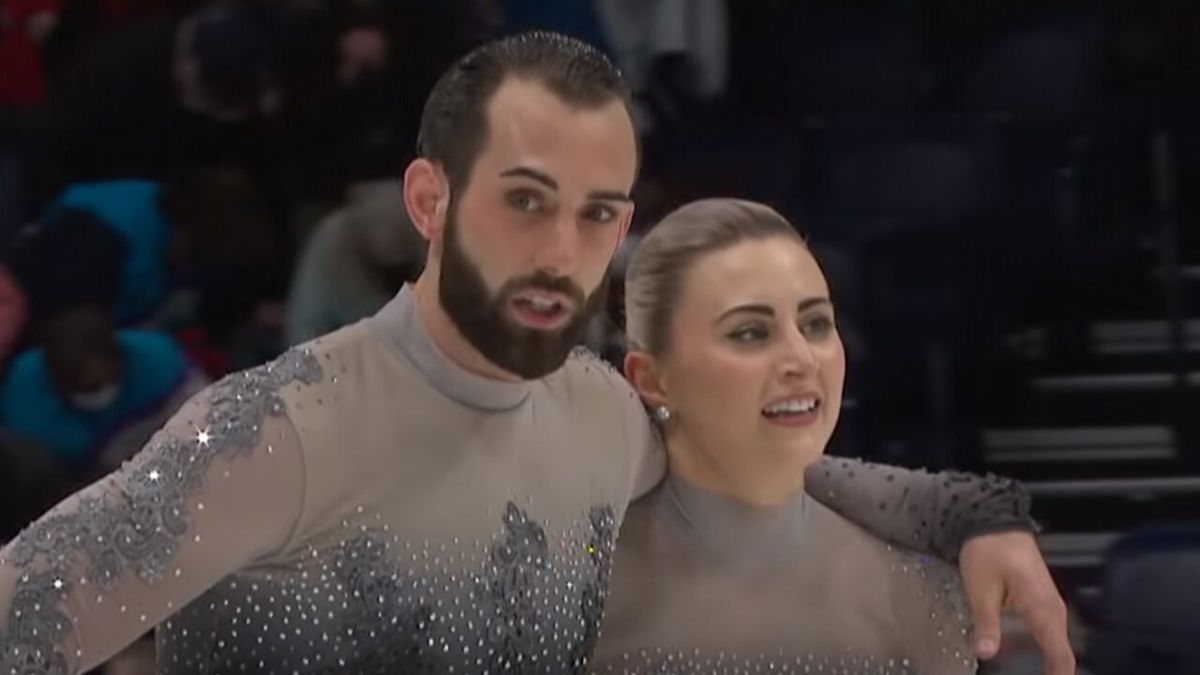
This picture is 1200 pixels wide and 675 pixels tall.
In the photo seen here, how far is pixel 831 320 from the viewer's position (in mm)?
2223

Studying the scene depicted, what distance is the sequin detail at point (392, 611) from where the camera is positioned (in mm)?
1850

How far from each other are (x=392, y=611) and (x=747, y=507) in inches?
18.0

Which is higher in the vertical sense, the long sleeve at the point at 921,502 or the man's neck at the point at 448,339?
the man's neck at the point at 448,339

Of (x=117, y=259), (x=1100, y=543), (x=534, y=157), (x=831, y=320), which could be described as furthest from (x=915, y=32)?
(x=534, y=157)

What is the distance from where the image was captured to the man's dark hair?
1.89m

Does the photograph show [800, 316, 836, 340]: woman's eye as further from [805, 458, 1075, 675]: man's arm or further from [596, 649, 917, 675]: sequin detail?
[596, 649, 917, 675]: sequin detail

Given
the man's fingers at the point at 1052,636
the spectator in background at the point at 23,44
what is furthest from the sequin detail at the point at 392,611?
the spectator in background at the point at 23,44

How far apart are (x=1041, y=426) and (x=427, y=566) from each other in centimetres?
294

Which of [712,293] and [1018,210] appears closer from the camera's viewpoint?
[712,293]

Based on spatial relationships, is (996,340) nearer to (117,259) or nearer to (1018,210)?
(1018,210)

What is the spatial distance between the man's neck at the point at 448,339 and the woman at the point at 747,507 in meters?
0.31

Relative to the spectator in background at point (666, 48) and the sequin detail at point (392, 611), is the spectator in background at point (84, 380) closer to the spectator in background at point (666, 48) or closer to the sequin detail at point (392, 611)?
the spectator in background at point (666, 48)

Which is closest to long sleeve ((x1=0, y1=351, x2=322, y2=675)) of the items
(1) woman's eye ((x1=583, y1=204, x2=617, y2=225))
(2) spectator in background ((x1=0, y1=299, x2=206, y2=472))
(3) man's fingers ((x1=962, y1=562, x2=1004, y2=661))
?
(1) woman's eye ((x1=583, y1=204, x2=617, y2=225))

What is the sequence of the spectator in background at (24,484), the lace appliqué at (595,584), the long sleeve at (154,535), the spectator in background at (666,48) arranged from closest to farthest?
the long sleeve at (154,535), the lace appliqué at (595,584), the spectator in background at (24,484), the spectator in background at (666,48)
